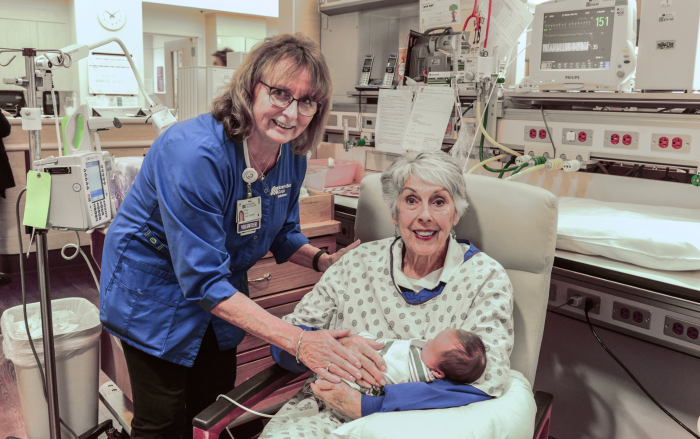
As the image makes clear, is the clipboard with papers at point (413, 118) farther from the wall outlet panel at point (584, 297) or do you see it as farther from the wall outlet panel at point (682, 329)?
the wall outlet panel at point (682, 329)

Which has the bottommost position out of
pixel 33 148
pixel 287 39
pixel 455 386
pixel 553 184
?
pixel 455 386

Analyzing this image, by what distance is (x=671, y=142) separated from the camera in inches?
74.7

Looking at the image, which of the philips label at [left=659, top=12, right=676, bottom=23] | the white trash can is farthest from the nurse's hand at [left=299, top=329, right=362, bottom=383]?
the philips label at [left=659, top=12, right=676, bottom=23]

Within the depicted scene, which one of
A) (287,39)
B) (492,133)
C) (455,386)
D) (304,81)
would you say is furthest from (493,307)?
(492,133)

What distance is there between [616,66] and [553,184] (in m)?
0.56

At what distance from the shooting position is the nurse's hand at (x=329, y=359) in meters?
1.24

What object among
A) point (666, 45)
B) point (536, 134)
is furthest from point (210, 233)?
point (666, 45)

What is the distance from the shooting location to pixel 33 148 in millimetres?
1562

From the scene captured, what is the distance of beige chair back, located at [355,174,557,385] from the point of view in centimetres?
144

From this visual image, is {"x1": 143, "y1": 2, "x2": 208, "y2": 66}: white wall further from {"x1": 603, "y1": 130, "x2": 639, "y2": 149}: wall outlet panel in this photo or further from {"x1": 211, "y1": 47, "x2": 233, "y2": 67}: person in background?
{"x1": 603, "y1": 130, "x2": 639, "y2": 149}: wall outlet panel

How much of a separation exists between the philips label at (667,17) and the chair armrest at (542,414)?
1352 mm

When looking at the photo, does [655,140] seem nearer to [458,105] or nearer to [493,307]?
[458,105]

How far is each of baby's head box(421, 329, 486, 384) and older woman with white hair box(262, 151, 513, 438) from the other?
26mm

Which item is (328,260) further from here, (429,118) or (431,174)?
(429,118)
